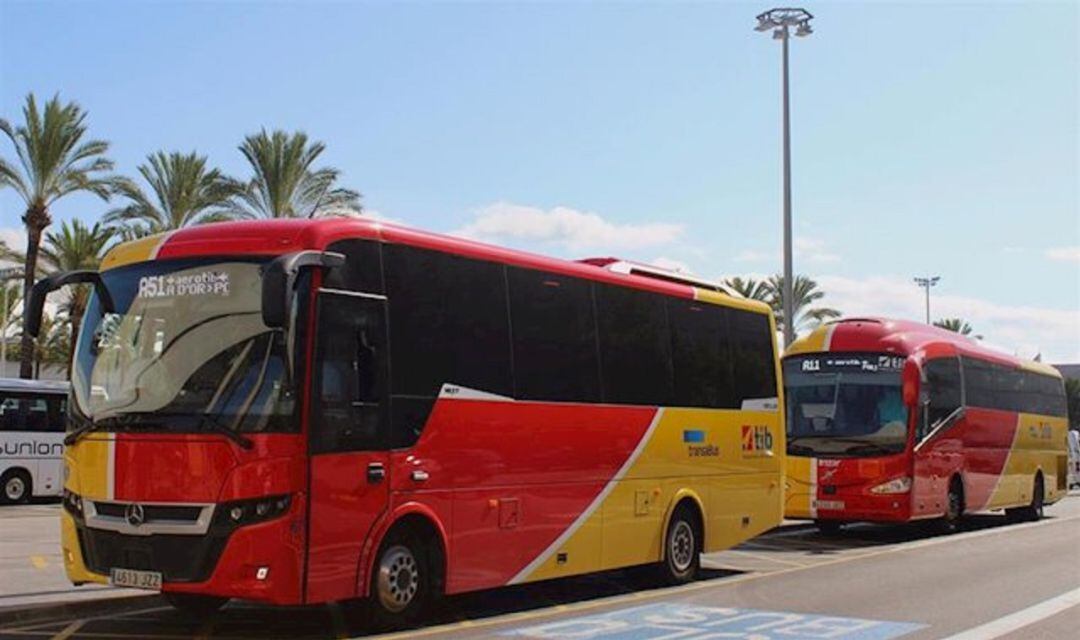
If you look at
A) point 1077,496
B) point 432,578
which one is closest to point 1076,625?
point 432,578

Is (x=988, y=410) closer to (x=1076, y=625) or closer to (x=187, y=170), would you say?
(x=1076, y=625)

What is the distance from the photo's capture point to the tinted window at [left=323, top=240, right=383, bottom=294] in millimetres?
9141

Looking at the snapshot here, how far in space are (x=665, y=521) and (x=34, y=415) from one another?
19741 millimetres

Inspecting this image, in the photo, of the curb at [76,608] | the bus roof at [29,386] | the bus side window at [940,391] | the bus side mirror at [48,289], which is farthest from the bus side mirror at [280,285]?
the bus roof at [29,386]

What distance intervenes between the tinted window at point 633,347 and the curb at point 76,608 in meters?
5.07

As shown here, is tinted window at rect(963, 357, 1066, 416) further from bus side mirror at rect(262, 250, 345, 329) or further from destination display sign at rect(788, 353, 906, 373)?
bus side mirror at rect(262, 250, 345, 329)

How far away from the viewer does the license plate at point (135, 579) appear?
8.63 meters

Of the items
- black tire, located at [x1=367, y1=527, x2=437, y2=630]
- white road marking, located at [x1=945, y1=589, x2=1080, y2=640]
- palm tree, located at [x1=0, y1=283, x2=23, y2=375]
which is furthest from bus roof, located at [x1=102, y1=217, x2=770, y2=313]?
palm tree, located at [x1=0, y1=283, x2=23, y2=375]

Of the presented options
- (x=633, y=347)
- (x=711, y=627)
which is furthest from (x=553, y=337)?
(x=711, y=627)

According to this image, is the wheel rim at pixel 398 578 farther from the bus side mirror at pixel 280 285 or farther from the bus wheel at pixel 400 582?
the bus side mirror at pixel 280 285

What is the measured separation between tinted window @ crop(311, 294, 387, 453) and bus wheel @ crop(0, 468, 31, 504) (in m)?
21.1

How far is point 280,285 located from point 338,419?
1.27 metres

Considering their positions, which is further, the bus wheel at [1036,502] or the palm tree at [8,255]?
the palm tree at [8,255]

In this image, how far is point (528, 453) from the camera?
1104 cm
